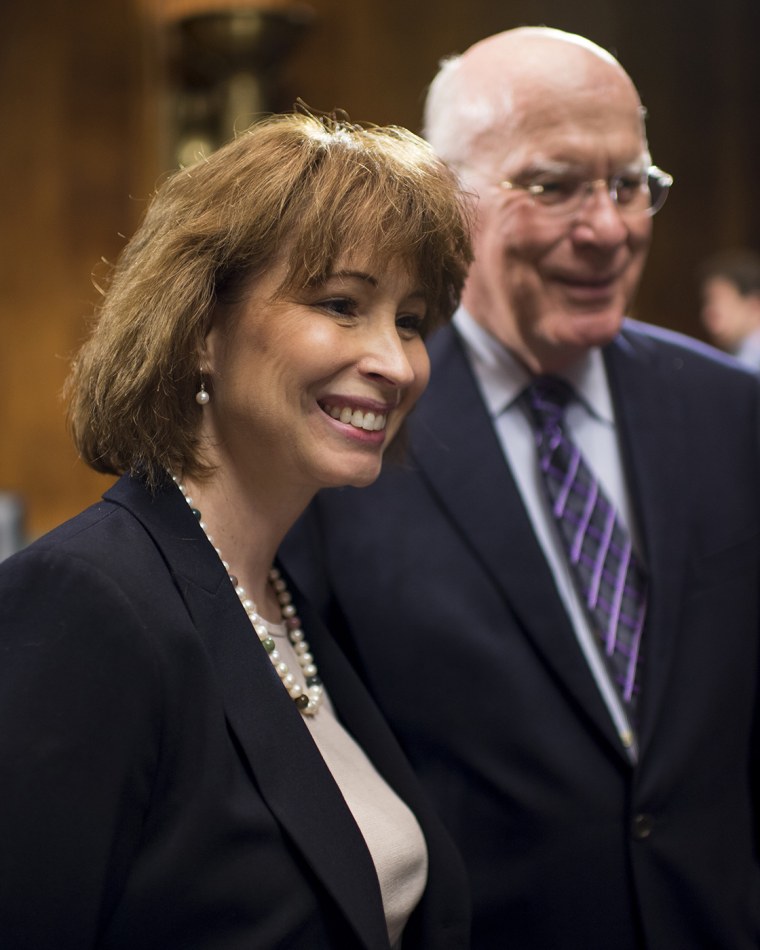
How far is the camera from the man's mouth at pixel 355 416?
1.45 meters

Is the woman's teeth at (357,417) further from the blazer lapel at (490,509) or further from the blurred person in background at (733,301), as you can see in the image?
the blurred person in background at (733,301)

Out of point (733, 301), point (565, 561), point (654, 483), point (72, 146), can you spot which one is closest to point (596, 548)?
point (565, 561)

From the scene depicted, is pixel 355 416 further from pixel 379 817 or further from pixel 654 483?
pixel 654 483

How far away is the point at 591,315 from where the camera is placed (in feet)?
6.48

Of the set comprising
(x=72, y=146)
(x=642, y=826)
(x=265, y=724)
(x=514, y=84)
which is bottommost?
(x=642, y=826)

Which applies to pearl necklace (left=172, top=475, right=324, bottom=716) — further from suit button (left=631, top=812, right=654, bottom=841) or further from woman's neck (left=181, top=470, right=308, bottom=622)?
suit button (left=631, top=812, right=654, bottom=841)

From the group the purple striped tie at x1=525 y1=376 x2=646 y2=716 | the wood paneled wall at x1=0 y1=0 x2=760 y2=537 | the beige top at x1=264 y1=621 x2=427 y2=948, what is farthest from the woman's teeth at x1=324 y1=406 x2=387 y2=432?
the wood paneled wall at x1=0 y1=0 x2=760 y2=537

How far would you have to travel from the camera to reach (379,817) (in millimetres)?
1501

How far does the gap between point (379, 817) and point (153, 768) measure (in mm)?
375

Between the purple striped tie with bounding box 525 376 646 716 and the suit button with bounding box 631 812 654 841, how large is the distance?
6.1 inches

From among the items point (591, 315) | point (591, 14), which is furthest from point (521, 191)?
point (591, 14)

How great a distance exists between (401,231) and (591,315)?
62 cm

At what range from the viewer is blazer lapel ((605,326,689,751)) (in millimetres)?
1843

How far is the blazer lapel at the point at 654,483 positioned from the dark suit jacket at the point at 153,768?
2.07 ft
